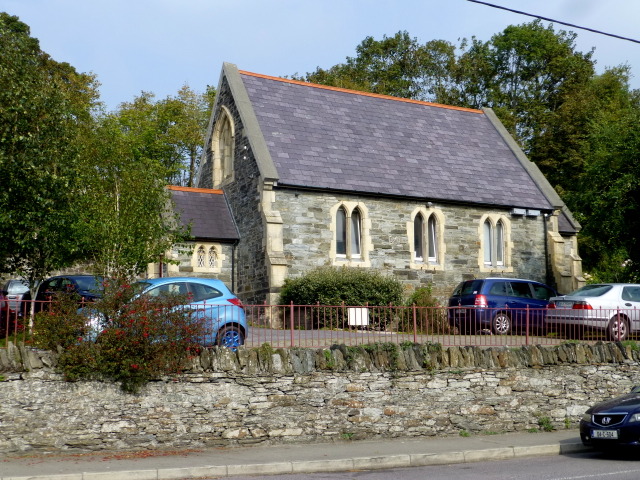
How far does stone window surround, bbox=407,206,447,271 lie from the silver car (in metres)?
7.33

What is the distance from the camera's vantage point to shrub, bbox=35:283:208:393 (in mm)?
12625

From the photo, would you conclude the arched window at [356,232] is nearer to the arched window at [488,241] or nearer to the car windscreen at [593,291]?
the arched window at [488,241]

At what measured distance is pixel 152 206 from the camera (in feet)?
71.9

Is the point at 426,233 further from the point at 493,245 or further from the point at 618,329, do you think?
the point at 618,329

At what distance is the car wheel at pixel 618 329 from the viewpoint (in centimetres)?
1870

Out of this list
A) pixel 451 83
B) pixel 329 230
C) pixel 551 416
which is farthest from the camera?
pixel 451 83

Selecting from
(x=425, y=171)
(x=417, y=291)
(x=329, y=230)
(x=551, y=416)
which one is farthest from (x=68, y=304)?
(x=425, y=171)

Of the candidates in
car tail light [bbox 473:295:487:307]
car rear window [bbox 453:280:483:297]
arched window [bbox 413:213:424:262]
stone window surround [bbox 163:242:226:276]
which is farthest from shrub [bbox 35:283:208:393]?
arched window [bbox 413:213:424:262]

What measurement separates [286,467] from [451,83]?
42930mm

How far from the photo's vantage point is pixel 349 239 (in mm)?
27516

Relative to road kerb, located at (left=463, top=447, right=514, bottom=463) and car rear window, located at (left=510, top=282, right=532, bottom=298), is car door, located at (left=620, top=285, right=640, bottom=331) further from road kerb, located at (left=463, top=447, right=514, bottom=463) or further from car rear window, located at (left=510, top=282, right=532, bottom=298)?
road kerb, located at (left=463, top=447, right=514, bottom=463)

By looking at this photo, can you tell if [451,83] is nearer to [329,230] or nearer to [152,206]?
[329,230]

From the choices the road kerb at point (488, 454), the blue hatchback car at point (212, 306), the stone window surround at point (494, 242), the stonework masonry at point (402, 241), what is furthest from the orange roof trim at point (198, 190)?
the road kerb at point (488, 454)

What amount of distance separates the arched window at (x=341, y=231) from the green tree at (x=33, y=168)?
1005cm
